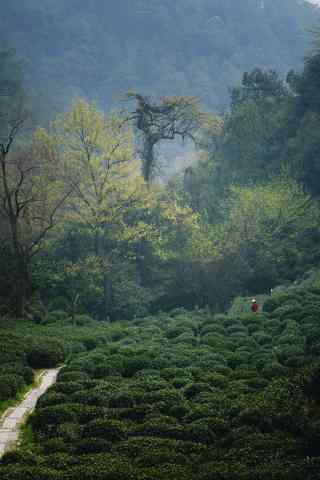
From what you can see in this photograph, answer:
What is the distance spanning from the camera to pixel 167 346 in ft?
86.6

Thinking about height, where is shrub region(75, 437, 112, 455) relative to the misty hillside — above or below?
below

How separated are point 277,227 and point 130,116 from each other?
12757mm

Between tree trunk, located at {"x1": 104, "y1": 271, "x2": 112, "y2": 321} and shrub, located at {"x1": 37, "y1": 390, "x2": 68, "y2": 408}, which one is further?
tree trunk, located at {"x1": 104, "y1": 271, "x2": 112, "y2": 321}

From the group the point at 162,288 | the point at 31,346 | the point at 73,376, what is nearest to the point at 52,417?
the point at 73,376

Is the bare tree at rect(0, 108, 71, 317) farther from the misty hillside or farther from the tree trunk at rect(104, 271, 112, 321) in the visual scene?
the misty hillside

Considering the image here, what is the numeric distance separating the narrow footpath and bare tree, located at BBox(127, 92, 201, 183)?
1084 inches

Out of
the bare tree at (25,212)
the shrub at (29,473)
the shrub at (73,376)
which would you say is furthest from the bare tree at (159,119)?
the shrub at (29,473)

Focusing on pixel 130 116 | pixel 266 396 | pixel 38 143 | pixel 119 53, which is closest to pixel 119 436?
pixel 266 396

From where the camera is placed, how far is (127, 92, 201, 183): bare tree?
47.2 metres

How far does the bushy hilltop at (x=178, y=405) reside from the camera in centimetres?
1302

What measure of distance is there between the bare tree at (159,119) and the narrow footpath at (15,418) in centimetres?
2752

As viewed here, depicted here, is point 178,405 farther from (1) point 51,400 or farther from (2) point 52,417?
(1) point 51,400

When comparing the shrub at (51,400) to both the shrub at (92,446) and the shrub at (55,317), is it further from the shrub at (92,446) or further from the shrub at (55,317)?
the shrub at (55,317)

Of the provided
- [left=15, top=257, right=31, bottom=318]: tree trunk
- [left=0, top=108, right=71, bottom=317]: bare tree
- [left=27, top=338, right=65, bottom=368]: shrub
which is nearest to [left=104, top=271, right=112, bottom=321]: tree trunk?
[left=0, top=108, right=71, bottom=317]: bare tree
